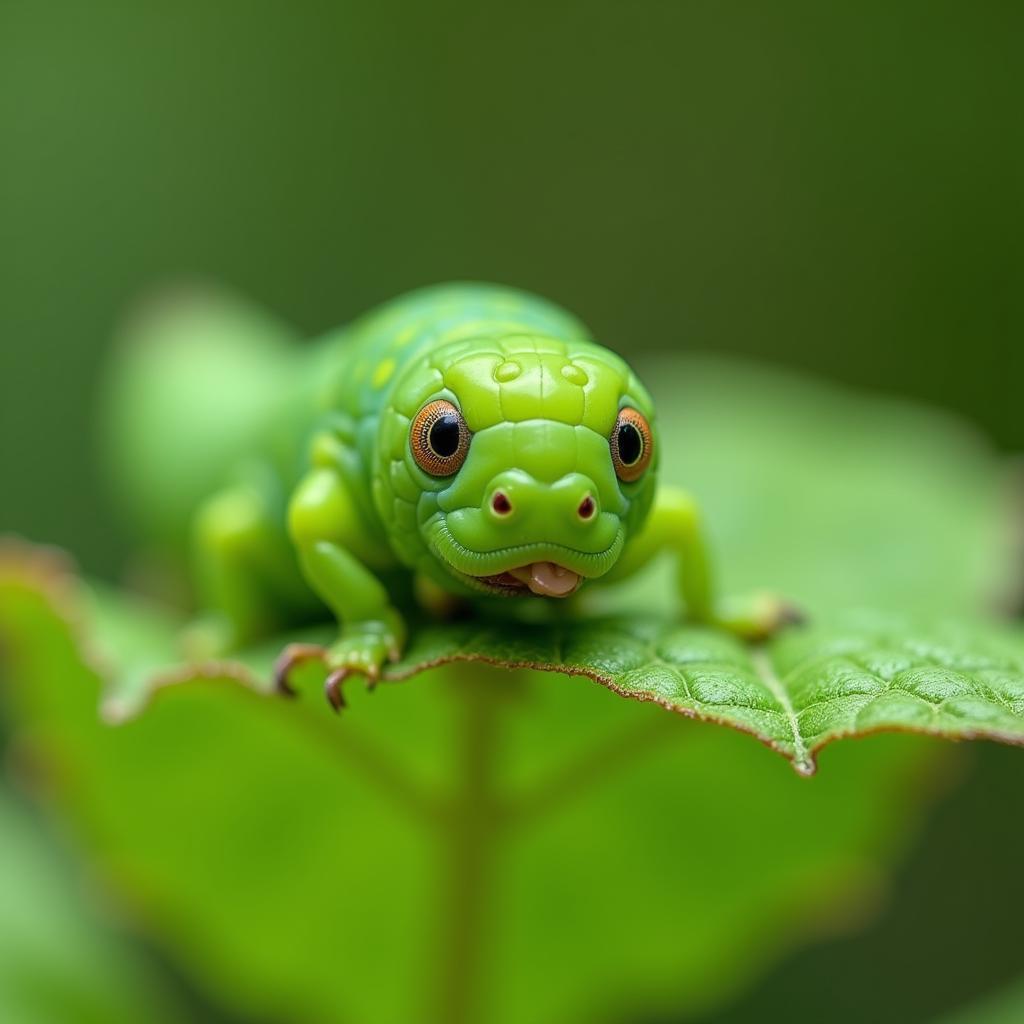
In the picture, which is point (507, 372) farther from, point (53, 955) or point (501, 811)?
point (53, 955)

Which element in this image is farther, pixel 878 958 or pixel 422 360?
pixel 878 958

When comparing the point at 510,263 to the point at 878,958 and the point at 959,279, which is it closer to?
the point at 959,279

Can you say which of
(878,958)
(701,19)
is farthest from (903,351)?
(878,958)

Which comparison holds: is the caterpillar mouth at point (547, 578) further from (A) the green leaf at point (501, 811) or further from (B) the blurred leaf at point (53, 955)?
(B) the blurred leaf at point (53, 955)

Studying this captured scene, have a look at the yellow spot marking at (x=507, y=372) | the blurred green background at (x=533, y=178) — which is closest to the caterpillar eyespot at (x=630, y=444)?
the yellow spot marking at (x=507, y=372)

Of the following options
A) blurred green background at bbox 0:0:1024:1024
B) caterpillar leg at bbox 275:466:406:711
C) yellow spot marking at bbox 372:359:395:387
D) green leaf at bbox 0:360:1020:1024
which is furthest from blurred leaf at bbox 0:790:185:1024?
blurred green background at bbox 0:0:1024:1024

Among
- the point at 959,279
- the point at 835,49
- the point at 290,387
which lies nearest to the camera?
the point at 290,387

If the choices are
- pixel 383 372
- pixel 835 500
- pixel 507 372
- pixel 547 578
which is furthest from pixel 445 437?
pixel 835 500
